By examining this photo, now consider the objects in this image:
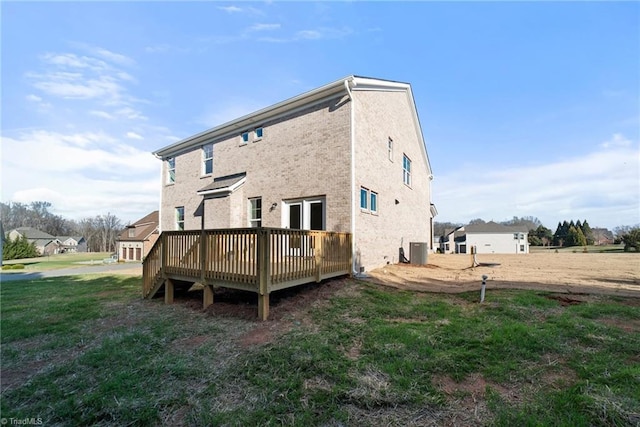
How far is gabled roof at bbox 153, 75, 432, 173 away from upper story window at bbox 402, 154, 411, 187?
2.72m

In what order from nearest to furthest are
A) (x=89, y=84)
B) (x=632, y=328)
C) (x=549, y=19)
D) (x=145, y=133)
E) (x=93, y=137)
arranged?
(x=632, y=328) < (x=549, y=19) < (x=89, y=84) < (x=93, y=137) < (x=145, y=133)

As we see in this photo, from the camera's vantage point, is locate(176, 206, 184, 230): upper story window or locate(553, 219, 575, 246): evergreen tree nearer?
locate(176, 206, 184, 230): upper story window

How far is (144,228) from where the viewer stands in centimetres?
2844

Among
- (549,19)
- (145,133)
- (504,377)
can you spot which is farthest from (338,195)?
(145,133)

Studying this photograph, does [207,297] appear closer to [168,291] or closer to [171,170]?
[168,291]

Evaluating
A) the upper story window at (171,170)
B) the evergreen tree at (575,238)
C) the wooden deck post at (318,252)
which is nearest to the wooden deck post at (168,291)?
the wooden deck post at (318,252)

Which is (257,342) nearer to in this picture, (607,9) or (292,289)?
(292,289)

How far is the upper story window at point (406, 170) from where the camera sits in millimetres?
15266

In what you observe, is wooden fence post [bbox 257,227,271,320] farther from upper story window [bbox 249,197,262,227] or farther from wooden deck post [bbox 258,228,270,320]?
upper story window [bbox 249,197,262,227]

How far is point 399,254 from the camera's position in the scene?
1373 cm

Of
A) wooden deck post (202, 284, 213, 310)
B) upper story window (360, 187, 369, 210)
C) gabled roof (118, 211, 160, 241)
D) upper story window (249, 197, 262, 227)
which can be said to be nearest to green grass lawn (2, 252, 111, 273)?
gabled roof (118, 211, 160, 241)

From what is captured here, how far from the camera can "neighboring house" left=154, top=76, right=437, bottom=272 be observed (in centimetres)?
970

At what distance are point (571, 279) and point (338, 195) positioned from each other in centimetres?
778

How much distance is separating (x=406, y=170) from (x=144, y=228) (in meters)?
26.5
